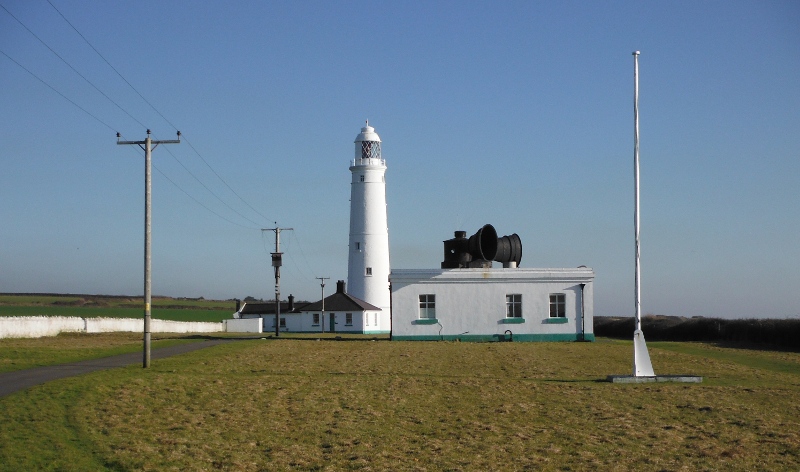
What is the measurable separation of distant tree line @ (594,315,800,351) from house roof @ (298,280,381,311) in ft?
62.2

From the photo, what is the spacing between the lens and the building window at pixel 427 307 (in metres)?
43.3

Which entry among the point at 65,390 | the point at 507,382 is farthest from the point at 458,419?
the point at 65,390

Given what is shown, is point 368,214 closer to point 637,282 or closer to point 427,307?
point 427,307

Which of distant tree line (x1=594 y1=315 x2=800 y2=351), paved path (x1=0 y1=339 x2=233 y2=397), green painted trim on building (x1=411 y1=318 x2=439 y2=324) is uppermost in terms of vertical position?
green painted trim on building (x1=411 y1=318 x2=439 y2=324)

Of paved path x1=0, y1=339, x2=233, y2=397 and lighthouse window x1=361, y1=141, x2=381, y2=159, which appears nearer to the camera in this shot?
paved path x1=0, y1=339, x2=233, y2=397

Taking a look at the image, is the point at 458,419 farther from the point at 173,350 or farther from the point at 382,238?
the point at 382,238

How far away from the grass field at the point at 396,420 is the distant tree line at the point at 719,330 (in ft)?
67.8

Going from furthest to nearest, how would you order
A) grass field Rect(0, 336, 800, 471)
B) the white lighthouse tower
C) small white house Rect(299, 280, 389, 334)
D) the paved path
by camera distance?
small white house Rect(299, 280, 389, 334) < the white lighthouse tower < the paved path < grass field Rect(0, 336, 800, 471)

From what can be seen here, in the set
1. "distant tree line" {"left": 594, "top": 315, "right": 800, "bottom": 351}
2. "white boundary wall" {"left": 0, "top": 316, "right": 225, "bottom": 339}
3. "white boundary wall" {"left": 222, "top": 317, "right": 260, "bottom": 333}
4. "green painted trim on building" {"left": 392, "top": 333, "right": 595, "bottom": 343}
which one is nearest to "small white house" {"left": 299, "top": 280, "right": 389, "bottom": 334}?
"white boundary wall" {"left": 222, "top": 317, "right": 260, "bottom": 333}

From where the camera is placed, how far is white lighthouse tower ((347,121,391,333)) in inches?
2422

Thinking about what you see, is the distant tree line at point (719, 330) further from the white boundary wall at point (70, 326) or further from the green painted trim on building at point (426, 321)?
the white boundary wall at point (70, 326)

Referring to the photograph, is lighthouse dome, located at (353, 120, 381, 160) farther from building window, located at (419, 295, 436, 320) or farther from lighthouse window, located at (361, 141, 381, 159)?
building window, located at (419, 295, 436, 320)

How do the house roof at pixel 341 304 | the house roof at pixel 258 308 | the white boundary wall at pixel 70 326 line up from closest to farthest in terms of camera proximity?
the white boundary wall at pixel 70 326 < the house roof at pixel 341 304 < the house roof at pixel 258 308

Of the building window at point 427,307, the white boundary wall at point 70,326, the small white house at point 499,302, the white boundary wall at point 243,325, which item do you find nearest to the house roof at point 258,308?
the white boundary wall at point 243,325
